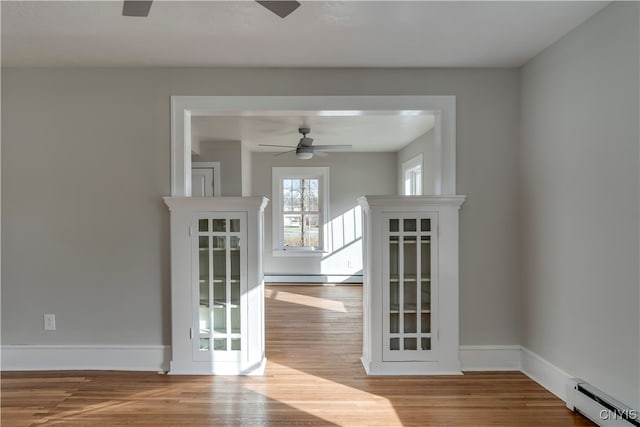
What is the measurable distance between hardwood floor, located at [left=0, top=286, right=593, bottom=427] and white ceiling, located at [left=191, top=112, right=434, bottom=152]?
2.47 meters

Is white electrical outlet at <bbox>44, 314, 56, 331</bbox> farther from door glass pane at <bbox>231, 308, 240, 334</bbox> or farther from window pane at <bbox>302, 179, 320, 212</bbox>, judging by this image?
window pane at <bbox>302, 179, 320, 212</bbox>

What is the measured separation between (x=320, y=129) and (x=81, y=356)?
347 centimetres

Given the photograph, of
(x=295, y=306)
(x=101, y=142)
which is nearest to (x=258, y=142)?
(x=295, y=306)

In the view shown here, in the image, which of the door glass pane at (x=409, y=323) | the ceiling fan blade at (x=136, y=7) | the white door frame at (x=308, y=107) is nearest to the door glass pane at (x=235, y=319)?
the white door frame at (x=308, y=107)

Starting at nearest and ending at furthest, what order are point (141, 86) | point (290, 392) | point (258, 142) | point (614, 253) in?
point (614, 253)
point (290, 392)
point (141, 86)
point (258, 142)

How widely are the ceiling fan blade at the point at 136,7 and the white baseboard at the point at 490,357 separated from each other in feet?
9.93

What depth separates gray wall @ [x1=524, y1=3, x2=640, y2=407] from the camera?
191 centimetres

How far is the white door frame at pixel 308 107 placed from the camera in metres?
2.88

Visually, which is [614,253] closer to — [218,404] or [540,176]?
[540,176]

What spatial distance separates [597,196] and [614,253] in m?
0.33

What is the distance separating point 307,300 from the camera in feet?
17.1

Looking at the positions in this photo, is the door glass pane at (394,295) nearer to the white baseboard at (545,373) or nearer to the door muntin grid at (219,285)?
the white baseboard at (545,373)

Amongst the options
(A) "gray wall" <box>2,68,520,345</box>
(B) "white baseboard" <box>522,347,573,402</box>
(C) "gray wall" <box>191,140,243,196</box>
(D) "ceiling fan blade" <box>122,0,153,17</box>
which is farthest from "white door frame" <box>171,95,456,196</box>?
(C) "gray wall" <box>191,140,243,196</box>

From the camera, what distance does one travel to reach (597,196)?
→ 2102mm
